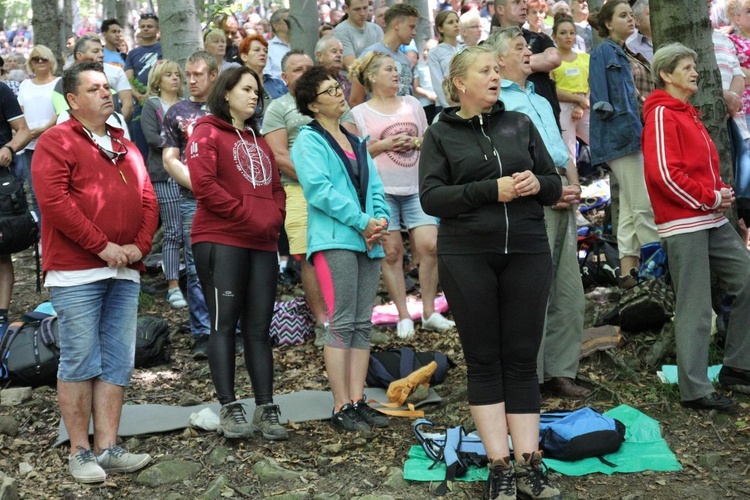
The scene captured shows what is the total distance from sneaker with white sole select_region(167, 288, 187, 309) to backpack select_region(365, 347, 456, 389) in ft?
9.14

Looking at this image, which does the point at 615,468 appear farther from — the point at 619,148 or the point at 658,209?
the point at 619,148

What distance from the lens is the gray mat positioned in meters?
5.99

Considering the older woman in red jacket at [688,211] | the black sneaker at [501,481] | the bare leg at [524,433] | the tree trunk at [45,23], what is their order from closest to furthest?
the black sneaker at [501,481] < the bare leg at [524,433] < the older woman in red jacket at [688,211] < the tree trunk at [45,23]

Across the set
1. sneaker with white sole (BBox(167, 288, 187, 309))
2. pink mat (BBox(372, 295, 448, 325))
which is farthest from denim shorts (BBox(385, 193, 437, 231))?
sneaker with white sole (BBox(167, 288, 187, 309))

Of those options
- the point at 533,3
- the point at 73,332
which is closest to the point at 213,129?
the point at 73,332

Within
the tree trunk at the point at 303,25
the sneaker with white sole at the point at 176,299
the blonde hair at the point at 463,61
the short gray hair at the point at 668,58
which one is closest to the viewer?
the blonde hair at the point at 463,61

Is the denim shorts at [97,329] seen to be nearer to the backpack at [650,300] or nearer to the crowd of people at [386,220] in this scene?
the crowd of people at [386,220]

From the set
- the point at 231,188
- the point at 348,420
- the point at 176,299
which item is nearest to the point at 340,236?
the point at 231,188

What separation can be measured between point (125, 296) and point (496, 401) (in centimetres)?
222

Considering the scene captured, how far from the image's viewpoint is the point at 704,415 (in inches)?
230

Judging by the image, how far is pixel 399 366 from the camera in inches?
265

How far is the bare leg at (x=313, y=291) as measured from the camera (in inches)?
303

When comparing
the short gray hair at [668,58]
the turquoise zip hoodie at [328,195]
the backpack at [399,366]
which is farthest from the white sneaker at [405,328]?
the short gray hair at [668,58]

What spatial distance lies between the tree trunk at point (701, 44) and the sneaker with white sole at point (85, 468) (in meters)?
4.53
